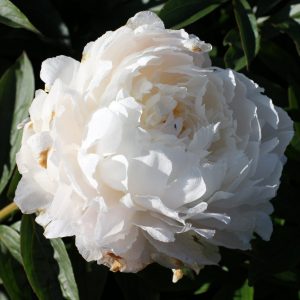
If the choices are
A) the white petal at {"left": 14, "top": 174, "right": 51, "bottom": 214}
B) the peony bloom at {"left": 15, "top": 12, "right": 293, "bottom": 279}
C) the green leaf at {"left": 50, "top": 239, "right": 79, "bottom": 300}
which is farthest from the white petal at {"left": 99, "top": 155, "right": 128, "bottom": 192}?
the green leaf at {"left": 50, "top": 239, "right": 79, "bottom": 300}

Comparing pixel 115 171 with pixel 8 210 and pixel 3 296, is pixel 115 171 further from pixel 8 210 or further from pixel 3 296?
pixel 3 296

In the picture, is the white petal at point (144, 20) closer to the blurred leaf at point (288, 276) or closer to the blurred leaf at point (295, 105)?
the blurred leaf at point (295, 105)

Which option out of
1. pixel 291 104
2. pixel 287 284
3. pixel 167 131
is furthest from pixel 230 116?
pixel 287 284

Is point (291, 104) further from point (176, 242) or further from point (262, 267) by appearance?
point (176, 242)

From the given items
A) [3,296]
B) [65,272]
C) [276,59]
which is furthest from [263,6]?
[3,296]

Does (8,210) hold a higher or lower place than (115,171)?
lower

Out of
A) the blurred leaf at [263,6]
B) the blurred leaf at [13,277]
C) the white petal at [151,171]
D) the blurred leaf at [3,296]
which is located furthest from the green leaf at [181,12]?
the blurred leaf at [3,296]
